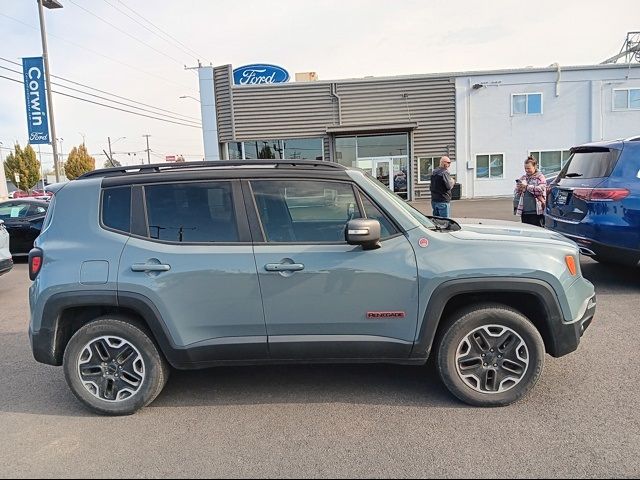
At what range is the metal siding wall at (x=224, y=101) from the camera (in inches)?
870

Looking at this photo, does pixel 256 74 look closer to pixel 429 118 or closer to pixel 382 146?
pixel 382 146

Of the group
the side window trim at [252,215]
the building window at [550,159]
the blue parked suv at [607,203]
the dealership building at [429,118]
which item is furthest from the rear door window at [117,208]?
the building window at [550,159]

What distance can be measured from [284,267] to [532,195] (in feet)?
19.5

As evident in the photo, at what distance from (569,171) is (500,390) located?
455 centimetres

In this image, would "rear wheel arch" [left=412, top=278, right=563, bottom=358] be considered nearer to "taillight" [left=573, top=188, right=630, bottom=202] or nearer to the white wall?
"taillight" [left=573, top=188, right=630, bottom=202]

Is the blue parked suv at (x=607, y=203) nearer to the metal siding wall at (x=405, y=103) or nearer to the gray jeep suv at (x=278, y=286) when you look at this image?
the gray jeep suv at (x=278, y=286)

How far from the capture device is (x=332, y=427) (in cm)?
308

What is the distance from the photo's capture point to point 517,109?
22.5 metres

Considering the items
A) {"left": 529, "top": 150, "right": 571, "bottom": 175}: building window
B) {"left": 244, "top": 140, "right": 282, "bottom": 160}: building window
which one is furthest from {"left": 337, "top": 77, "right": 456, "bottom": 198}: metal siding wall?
{"left": 529, "top": 150, "right": 571, "bottom": 175}: building window

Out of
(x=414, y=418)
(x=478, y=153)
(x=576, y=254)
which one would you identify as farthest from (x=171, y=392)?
(x=478, y=153)

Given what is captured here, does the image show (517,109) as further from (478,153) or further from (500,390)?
(500,390)

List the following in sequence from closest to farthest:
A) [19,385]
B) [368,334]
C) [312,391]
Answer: [368,334]
[312,391]
[19,385]

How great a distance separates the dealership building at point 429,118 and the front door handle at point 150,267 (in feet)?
62.8

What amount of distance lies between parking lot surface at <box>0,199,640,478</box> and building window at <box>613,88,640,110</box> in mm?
22706
